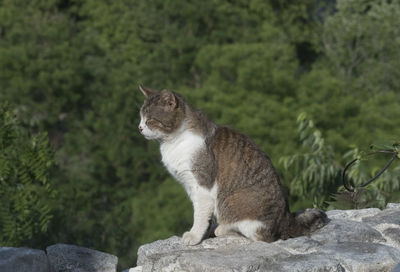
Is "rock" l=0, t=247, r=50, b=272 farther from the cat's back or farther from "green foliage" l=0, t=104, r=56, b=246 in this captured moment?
"green foliage" l=0, t=104, r=56, b=246

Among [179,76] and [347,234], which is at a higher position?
[179,76]

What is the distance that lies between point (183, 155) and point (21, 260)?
1512 mm

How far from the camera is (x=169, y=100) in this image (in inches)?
194

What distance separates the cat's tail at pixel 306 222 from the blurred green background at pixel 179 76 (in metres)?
15.1

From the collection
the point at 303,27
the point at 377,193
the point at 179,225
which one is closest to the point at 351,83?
the point at 303,27

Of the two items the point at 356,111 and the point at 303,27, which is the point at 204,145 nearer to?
the point at 356,111

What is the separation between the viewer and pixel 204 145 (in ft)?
15.6

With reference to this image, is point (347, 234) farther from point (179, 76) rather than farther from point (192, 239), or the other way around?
point (179, 76)

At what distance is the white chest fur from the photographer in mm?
4695

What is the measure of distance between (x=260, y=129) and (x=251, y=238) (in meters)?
20.2

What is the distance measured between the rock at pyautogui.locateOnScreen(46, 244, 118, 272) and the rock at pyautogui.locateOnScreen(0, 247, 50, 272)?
0.49m

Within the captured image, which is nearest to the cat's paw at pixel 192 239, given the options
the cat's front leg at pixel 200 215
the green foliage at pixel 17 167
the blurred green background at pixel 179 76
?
the cat's front leg at pixel 200 215

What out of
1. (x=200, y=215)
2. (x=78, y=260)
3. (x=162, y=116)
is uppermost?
(x=162, y=116)

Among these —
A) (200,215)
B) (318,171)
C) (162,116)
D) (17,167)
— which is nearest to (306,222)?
(200,215)
